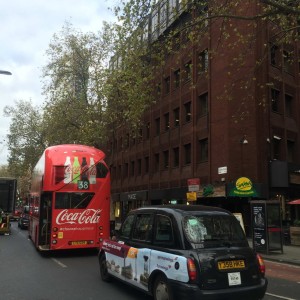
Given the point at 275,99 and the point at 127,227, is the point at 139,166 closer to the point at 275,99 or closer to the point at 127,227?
the point at 275,99

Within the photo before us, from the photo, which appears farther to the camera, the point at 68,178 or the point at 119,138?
the point at 119,138

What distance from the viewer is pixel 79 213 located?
14.1 m

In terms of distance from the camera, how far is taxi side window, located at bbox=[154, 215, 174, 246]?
6.71 meters

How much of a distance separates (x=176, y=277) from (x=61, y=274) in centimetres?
504

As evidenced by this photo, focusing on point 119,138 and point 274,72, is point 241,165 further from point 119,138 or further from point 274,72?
point 119,138

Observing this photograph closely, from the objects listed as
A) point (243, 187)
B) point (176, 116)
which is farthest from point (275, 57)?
point (243, 187)

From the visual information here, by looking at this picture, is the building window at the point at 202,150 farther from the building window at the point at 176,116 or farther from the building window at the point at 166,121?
the building window at the point at 166,121

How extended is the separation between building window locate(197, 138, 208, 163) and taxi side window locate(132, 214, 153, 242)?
21509 mm

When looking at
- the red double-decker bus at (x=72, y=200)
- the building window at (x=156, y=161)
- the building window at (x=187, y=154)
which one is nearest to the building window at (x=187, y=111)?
the building window at (x=187, y=154)

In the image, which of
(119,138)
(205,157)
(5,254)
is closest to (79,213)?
(5,254)

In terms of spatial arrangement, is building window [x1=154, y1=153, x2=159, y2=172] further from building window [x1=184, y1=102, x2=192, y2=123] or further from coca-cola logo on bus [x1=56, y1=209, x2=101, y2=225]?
coca-cola logo on bus [x1=56, y1=209, x2=101, y2=225]

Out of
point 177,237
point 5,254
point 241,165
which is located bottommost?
point 5,254

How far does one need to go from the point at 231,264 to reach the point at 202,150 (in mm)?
23612

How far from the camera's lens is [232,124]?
86.1 feet
